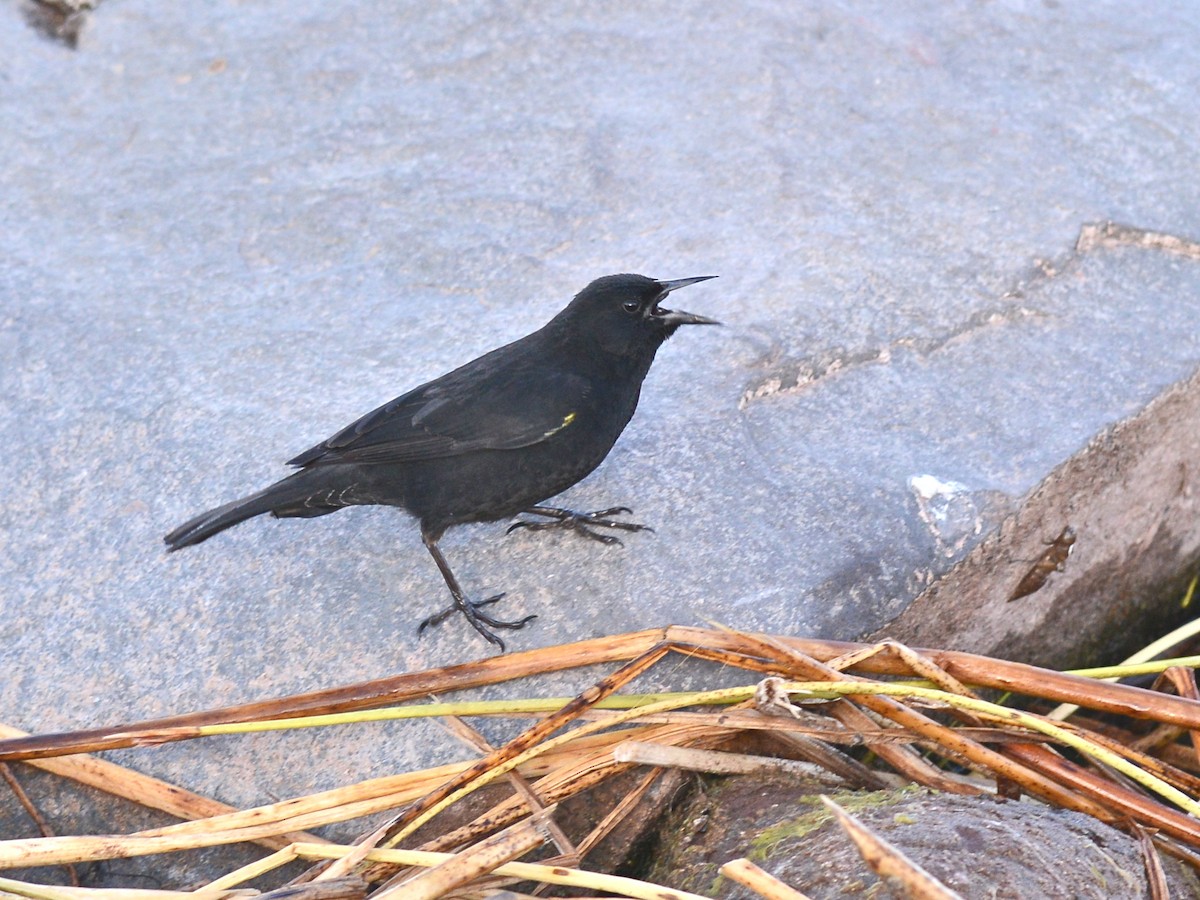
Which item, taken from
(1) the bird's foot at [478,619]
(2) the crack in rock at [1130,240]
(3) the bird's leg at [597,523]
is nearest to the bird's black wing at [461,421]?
(3) the bird's leg at [597,523]

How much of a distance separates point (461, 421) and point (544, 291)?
104 centimetres

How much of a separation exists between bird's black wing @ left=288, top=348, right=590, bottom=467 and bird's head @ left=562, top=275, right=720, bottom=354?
0.17m

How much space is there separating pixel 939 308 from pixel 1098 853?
1991 millimetres

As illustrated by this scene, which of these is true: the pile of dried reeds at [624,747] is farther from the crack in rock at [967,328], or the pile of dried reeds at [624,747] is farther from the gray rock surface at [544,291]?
the crack in rock at [967,328]

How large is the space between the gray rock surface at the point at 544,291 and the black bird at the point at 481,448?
156 millimetres

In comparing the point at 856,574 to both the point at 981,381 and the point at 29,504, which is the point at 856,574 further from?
the point at 29,504

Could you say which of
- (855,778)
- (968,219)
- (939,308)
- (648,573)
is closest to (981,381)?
(939,308)

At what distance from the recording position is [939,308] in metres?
3.96

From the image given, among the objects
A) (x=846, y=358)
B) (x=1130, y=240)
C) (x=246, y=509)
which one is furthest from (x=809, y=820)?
(x=1130, y=240)

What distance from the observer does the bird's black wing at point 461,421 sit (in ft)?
10.4

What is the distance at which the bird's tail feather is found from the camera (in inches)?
123

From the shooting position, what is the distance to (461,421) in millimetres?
3225

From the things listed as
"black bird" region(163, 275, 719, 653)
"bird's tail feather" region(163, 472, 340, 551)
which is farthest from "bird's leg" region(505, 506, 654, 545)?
"bird's tail feather" region(163, 472, 340, 551)

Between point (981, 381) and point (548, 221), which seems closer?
point (981, 381)
